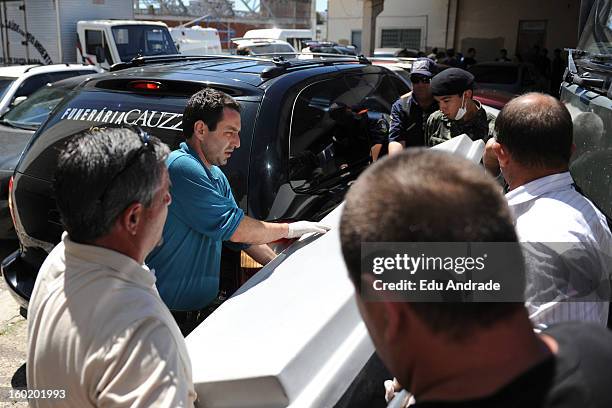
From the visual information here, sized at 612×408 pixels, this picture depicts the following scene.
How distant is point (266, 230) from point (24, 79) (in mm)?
6735

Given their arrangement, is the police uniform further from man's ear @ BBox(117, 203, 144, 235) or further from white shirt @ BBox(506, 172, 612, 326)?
man's ear @ BBox(117, 203, 144, 235)

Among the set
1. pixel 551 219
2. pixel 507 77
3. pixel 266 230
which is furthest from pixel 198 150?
pixel 507 77

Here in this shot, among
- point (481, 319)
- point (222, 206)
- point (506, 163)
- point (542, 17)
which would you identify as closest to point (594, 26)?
point (506, 163)

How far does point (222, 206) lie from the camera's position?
2295mm

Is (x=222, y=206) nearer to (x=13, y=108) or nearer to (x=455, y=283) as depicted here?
(x=455, y=283)

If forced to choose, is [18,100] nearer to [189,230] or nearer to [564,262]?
[189,230]

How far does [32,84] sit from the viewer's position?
25.5 feet

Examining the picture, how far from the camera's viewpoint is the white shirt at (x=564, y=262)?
1.60 metres

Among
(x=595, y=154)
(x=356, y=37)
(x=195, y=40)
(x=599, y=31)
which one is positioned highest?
(x=356, y=37)

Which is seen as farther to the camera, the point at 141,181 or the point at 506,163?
the point at 506,163

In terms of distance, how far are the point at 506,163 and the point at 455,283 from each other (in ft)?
3.63

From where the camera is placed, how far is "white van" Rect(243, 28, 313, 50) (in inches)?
973

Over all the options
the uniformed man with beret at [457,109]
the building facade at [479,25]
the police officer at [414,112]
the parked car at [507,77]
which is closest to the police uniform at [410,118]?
the police officer at [414,112]

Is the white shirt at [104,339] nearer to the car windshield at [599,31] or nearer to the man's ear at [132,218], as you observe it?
the man's ear at [132,218]
